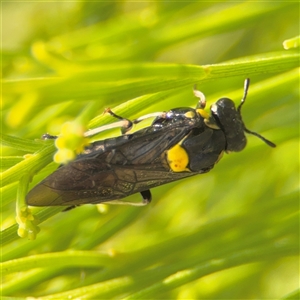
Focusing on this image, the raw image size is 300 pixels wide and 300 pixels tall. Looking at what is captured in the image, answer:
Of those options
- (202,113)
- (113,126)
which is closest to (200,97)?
(202,113)

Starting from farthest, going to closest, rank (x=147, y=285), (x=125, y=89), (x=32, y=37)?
(x=32, y=37)
(x=147, y=285)
(x=125, y=89)

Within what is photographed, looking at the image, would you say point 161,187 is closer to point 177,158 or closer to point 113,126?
point 177,158

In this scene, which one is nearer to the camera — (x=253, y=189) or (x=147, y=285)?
(x=147, y=285)

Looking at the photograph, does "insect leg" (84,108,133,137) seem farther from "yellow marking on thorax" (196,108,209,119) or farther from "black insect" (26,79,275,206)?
"yellow marking on thorax" (196,108,209,119)

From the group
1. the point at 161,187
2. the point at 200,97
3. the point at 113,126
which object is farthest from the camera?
the point at 161,187

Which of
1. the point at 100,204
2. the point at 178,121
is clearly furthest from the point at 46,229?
the point at 178,121

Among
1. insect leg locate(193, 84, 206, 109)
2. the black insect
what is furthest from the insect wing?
insect leg locate(193, 84, 206, 109)

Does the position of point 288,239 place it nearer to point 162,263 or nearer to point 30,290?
point 162,263
